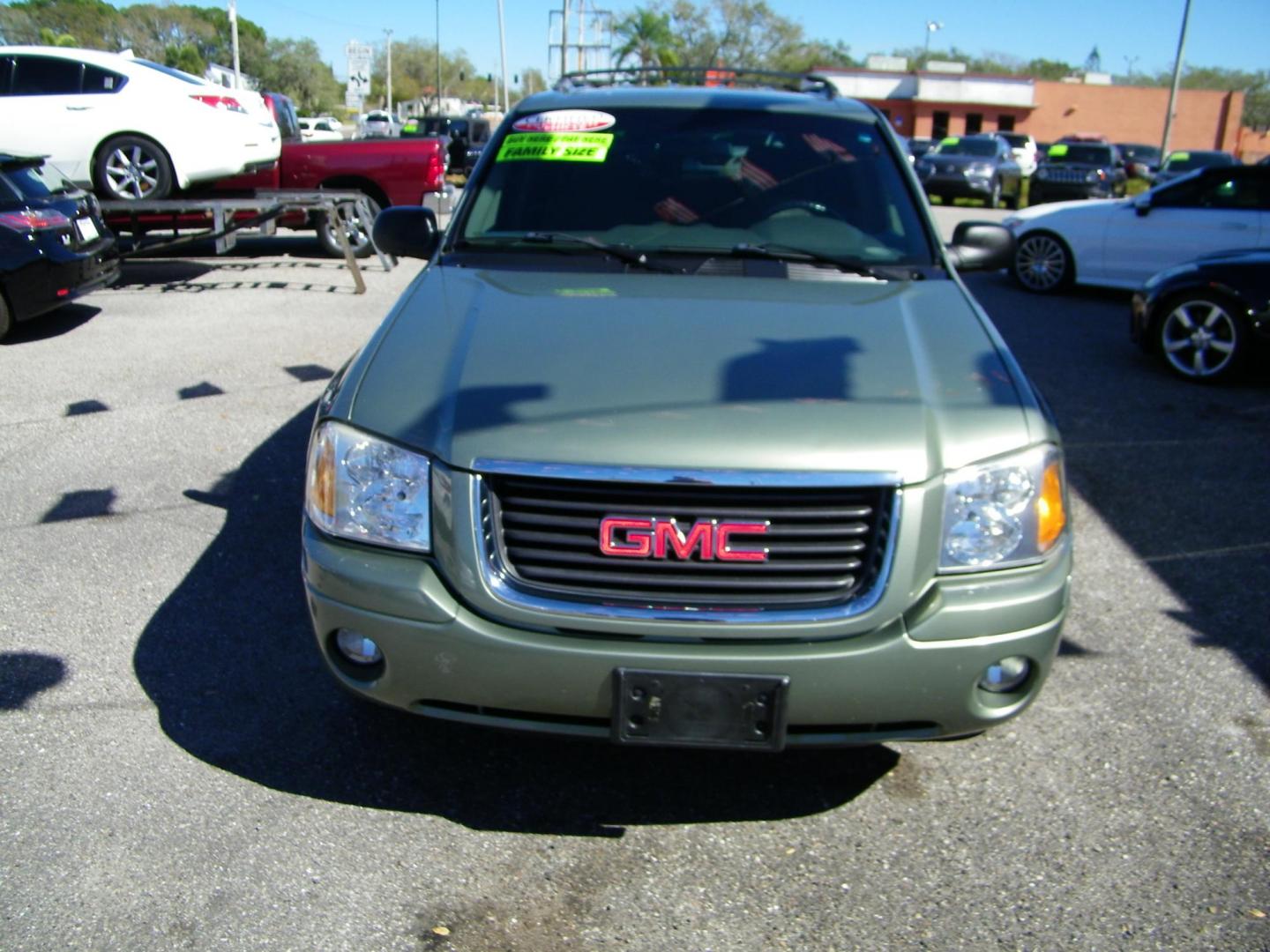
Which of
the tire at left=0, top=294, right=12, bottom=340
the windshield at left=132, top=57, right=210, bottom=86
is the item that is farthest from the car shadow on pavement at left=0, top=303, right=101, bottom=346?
the windshield at left=132, top=57, right=210, bottom=86

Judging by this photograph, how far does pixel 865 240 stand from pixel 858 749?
1.72 metres

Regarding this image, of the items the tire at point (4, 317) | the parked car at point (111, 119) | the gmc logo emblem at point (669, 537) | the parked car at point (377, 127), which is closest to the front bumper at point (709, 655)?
the gmc logo emblem at point (669, 537)

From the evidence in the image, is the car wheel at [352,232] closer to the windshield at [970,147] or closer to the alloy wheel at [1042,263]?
the alloy wheel at [1042,263]

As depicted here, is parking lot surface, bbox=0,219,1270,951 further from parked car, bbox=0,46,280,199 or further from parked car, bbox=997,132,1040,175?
parked car, bbox=997,132,1040,175

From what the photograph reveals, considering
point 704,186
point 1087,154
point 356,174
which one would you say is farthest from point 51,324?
point 1087,154

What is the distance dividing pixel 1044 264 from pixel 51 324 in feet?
30.7

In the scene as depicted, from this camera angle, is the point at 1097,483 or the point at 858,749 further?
the point at 1097,483

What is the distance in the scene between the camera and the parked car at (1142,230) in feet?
35.5

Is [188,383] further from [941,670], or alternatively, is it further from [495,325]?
[941,670]

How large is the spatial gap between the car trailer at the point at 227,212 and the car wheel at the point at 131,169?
0.23 m

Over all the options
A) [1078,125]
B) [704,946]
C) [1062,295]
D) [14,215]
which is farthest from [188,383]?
[1078,125]

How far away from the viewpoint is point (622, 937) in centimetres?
260

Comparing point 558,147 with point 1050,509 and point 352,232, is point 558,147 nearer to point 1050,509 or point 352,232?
point 1050,509

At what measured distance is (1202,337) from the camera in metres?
8.00
